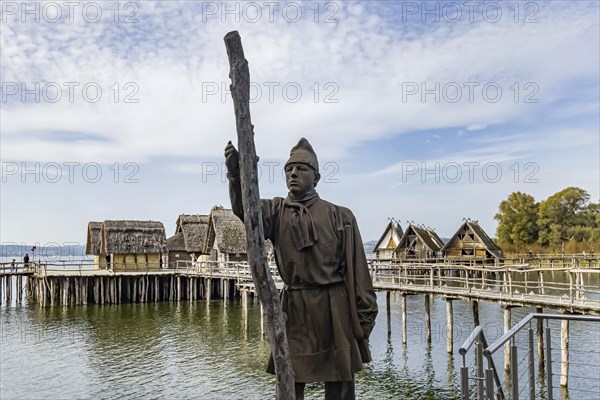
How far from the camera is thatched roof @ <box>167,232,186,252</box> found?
4231 centimetres

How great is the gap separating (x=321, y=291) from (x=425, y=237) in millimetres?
45643

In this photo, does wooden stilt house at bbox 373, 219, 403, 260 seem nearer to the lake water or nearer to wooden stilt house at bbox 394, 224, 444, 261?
wooden stilt house at bbox 394, 224, 444, 261

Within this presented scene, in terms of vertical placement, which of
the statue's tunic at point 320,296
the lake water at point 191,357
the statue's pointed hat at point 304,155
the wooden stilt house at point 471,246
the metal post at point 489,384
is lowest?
the lake water at point 191,357

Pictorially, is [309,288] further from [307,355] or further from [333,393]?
[333,393]

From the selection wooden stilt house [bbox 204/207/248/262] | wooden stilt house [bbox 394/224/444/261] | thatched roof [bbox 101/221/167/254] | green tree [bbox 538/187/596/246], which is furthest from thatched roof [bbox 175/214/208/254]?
green tree [bbox 538/187/596/246]

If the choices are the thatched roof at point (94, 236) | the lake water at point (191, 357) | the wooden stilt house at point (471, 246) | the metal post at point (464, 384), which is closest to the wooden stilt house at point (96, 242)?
the thatched roof at point (94, 236)

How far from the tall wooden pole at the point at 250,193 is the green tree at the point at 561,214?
65460 millimetres

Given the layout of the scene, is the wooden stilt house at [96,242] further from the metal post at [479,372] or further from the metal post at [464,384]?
the metal post at [464,384]

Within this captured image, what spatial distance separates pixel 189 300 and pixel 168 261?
21.2 feet

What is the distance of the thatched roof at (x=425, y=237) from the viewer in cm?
4750

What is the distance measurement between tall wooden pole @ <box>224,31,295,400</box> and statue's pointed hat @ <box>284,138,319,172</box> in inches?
22.6

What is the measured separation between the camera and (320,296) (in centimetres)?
389

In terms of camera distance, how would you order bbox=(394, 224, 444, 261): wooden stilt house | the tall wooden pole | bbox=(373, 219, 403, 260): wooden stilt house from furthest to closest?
bbox=(373, 219, 403, 260): wooden stilt house
bbox=(394, 224, 444, 261): wooden stilt house
the tall wooden pole

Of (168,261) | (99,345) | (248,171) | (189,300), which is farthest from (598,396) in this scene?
(168,261)
